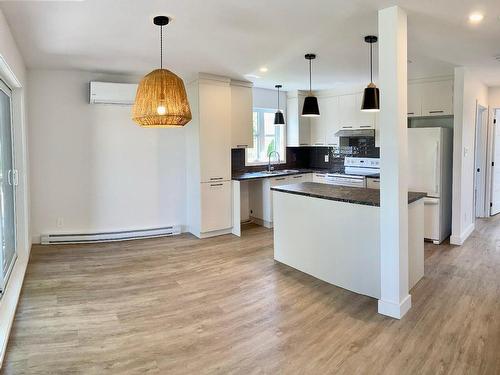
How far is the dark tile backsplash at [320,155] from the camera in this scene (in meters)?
6.43

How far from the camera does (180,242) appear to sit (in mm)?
5281

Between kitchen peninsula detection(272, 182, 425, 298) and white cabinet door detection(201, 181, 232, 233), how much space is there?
153cm

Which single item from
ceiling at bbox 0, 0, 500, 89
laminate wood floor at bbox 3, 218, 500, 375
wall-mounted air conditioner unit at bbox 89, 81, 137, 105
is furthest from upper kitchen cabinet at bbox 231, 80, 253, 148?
laminate wood floor at bbox 3, 218, 500, 375

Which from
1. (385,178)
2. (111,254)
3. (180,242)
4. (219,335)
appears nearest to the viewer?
(219,335)

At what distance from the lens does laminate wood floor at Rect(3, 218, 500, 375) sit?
2.33 metres

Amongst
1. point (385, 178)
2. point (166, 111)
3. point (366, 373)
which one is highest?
point (166, 111)

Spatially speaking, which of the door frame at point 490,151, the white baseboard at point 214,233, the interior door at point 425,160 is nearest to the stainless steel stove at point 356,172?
the interior door at point 425,160

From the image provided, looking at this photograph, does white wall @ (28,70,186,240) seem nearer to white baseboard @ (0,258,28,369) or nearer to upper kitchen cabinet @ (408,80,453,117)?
white baseboard @ (0,258,28,369)

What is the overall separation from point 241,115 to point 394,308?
12.7 feet

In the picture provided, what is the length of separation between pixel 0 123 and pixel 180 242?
267 cm

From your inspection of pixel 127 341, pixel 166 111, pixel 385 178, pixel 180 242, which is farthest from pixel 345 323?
pixel 180 242

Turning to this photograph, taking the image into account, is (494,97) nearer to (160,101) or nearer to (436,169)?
(436,169)

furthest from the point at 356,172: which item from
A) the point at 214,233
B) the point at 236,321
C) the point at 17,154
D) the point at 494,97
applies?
the point at 17,154

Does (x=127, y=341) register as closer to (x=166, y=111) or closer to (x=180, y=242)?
(x=166, y=111)
